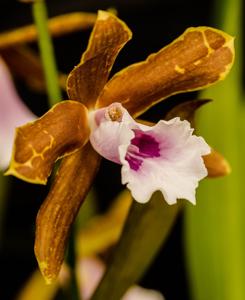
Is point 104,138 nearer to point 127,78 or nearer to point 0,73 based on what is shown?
point 127,78

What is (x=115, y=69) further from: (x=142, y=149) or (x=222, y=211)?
(x=142, y=149)

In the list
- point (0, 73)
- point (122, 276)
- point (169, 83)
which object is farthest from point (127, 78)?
point (0, 73)

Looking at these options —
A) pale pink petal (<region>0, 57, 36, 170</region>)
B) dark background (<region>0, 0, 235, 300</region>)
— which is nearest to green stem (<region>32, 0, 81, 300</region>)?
pale pink petal (<region>0, 57, 36, 170</region>)

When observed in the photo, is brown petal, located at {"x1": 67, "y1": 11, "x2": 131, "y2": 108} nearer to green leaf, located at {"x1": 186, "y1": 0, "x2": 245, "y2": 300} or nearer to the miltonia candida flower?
the miltonia candida flower

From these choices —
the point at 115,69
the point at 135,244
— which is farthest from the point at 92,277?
the point at 115,69

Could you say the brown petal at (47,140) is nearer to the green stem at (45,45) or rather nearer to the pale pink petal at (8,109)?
the green stem at (45,45)

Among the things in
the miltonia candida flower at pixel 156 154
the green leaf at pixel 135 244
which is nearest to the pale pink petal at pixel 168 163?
the miltonia candida flower at pixel 156 154
